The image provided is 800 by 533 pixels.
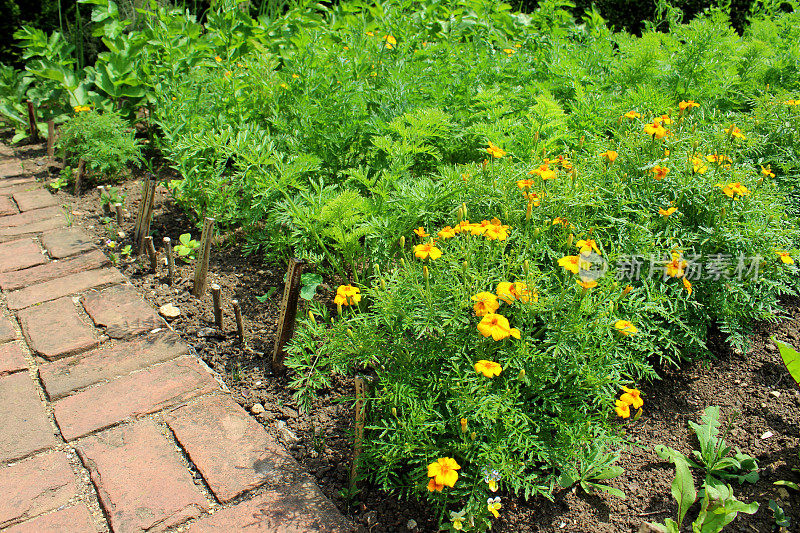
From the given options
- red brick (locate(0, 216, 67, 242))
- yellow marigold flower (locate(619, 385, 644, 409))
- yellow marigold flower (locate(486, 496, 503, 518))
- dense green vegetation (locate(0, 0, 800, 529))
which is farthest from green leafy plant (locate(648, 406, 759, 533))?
red brick (locate(0, 216, 67, 242))

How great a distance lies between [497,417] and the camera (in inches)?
66.0

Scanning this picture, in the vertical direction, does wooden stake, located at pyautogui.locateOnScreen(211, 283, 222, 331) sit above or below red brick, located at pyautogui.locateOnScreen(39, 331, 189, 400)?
above

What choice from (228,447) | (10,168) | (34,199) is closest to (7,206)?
(34,199)

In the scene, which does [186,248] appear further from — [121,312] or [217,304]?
[217,304]

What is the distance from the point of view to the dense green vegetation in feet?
5.72

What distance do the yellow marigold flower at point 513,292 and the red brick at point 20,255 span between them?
2.66 meters

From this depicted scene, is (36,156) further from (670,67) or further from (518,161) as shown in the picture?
(670,67)

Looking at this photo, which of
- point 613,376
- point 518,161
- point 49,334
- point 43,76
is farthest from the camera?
point 43,76

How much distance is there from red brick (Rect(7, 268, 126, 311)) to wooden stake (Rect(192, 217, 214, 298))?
1.59 feet

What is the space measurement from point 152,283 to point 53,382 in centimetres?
77

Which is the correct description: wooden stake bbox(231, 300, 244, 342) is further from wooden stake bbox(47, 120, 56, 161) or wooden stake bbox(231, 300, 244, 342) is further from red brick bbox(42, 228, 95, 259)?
wooden stake bbox(47, 120, 56, 161)

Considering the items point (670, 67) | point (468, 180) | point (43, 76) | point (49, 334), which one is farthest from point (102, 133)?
point (670, 67)

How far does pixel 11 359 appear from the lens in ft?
7.82

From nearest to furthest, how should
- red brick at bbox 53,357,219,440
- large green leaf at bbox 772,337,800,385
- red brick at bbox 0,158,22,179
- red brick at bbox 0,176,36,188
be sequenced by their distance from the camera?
large green leaf at bbox 772,337,800,385 → red brick at bbox 53,357,219,440 → red brick at bbox 0,176,36,188 → red brick at bbox 0,158,22,179
